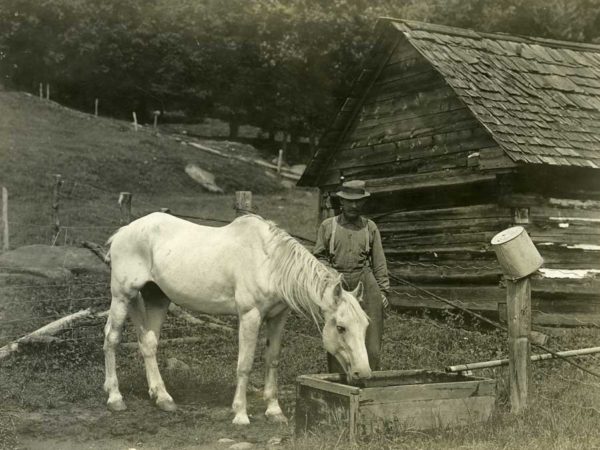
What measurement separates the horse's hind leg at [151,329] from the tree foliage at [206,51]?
27.8 metres

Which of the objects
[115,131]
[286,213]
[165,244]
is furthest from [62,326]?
[115,131]

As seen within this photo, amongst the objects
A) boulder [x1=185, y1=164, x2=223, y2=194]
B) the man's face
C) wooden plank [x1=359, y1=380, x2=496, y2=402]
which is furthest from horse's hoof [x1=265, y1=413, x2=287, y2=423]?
boulder [x1=185, y1=164, x2=223, y2=194]

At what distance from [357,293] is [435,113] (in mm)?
6616

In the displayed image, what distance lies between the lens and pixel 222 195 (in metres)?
28.3

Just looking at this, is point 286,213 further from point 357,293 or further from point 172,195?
point 357,293

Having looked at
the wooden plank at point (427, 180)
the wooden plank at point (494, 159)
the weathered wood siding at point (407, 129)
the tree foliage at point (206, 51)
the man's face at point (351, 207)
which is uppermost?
the tree foliage at point (206, 51)

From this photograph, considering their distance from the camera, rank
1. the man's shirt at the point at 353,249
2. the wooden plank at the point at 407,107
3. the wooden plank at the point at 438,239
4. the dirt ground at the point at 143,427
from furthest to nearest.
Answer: the wooden plank at the point at 407,107 → the wooden plank at the point at 438,239 → the man's shirt at the point at 353,249 → the dirt ground at the point at 143,427

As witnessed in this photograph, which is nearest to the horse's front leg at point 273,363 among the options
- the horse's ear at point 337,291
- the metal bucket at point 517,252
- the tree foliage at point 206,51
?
the horse's ear at point 337,291

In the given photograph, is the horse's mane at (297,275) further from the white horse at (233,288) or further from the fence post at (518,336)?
the fence post at (518,336)

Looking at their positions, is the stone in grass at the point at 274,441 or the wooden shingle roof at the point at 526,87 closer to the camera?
the stone in grass at the point at 274,441

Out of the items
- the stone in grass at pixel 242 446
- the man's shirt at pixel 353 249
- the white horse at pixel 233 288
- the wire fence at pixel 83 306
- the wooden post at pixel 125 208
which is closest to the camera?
the stone in grass at pixel 242 446

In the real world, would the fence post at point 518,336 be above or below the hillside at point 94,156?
below

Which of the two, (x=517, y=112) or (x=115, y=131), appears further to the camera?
(x=115, y=131)

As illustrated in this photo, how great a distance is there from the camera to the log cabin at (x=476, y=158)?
1127 cm
